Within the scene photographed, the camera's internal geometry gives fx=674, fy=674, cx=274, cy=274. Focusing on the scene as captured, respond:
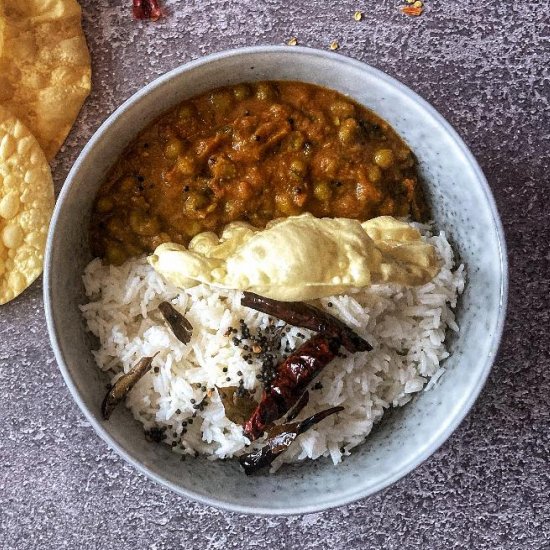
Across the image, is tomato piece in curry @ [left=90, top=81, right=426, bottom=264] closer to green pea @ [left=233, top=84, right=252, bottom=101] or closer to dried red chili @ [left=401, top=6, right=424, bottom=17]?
green pea @ [left=233, top=84, right=252, bottom=101]

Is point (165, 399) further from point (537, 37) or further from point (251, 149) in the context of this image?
point (537, 37)

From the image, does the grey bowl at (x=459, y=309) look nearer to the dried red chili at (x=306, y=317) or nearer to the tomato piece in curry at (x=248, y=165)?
the tomato piece in curry at (x=248, y=165)

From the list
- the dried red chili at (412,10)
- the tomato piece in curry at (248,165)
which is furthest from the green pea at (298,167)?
the dried red chili at (412,10)

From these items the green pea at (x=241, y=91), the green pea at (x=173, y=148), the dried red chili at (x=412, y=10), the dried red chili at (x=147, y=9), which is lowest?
the green pea at (x=173, y=148)

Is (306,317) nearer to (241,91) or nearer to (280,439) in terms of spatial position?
(280,439)

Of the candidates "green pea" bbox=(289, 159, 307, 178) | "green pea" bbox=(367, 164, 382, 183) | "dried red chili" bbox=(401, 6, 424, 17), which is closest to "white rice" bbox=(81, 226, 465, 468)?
"green pea" bbox=(367, 164, 382, 183)

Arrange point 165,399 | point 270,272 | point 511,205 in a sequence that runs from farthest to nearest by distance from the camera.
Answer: point 511,205 → point 165,399 → point 270,272

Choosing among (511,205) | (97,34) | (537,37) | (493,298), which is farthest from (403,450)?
(97,34)
